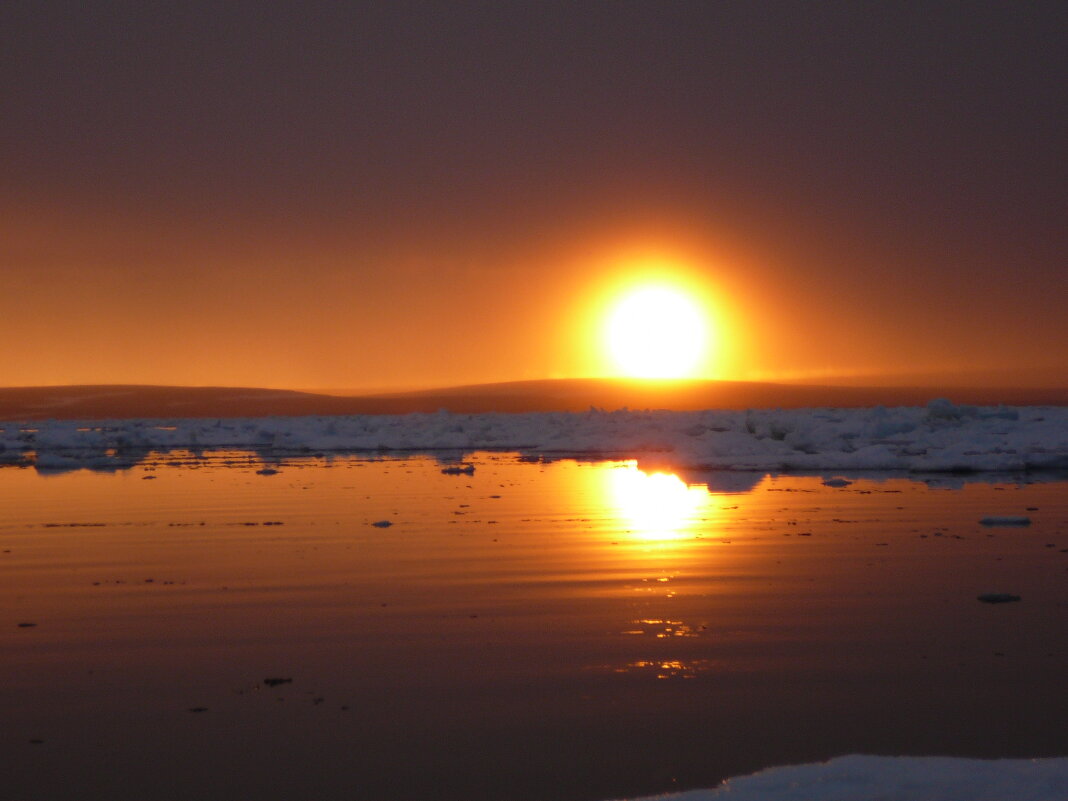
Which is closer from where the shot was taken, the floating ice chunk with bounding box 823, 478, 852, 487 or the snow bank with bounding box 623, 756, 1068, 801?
the snow bank with bounding box 623, 756, 1068, 801

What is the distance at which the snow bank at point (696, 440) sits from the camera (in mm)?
19225

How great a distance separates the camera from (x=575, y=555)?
27.6 ft

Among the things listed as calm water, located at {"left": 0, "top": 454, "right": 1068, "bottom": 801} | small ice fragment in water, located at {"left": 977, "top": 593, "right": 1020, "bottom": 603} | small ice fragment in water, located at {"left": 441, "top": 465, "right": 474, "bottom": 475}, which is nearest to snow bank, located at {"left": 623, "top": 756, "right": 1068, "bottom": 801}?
calm water, located at {"left": 0, "top": 454, "right": 1068, "bottom": 801}

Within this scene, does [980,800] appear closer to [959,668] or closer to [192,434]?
[959,668]

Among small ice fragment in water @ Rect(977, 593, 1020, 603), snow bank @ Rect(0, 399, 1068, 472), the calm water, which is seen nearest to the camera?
the calm water

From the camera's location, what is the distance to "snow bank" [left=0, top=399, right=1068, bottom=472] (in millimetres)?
19225

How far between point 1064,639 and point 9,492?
46.3 feet

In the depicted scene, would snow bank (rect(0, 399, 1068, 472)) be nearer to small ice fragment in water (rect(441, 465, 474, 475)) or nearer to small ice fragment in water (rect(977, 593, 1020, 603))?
small ice fragment in water (rect(441, 465, 474, 475))

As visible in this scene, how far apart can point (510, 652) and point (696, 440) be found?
19.5m

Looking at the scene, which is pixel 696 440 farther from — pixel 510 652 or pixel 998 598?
pixel 510 652

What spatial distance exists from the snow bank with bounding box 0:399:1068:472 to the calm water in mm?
8646

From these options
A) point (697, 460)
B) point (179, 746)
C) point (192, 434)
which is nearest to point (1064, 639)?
point (179, 746)

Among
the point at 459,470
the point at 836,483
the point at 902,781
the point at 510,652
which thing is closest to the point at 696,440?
the point at 459,470

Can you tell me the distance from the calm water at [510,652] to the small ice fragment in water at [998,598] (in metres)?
0.09
